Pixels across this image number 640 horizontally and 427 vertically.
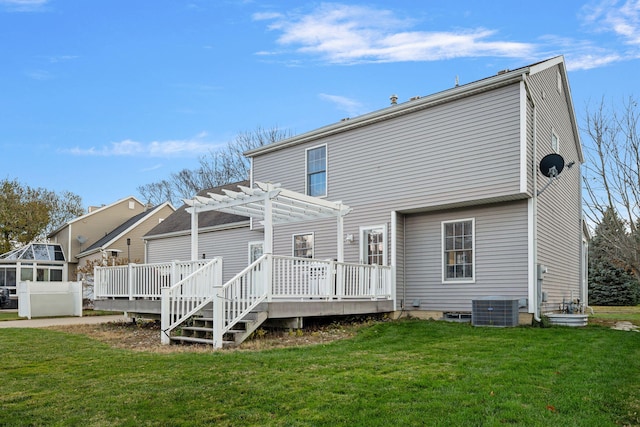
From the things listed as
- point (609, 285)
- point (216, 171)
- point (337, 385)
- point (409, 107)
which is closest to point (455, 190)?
point (409, 107)

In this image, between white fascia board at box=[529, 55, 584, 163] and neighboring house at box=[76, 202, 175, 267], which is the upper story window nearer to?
white fascia board at box=[529, 55, 584, 163]

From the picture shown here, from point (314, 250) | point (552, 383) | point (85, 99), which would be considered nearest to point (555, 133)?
point (314, 250)

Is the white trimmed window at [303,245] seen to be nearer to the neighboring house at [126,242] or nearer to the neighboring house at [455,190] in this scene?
the neighboring house at [455,190]

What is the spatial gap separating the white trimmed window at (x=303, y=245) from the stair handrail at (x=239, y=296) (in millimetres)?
4510

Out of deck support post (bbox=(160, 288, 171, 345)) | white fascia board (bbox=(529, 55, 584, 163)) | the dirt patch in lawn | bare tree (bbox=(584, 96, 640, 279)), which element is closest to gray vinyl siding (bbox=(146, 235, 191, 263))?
the dirt patch in lawn

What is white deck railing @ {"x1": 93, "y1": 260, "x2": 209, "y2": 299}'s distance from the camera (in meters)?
10.5

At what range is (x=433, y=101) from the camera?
11398 millimetres

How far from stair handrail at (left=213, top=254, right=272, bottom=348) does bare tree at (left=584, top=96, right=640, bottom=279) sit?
5469mm

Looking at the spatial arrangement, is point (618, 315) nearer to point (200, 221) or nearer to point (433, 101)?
point (433, 101)

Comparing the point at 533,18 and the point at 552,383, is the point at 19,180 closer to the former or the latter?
the point at 533,18

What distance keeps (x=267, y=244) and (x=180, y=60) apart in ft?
27.8

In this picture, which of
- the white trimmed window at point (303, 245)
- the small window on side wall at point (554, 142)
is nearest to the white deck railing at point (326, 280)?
the white trimmed window at point (303, 245)

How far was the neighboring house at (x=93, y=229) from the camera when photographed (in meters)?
27.5

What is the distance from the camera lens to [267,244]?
9477 mm
